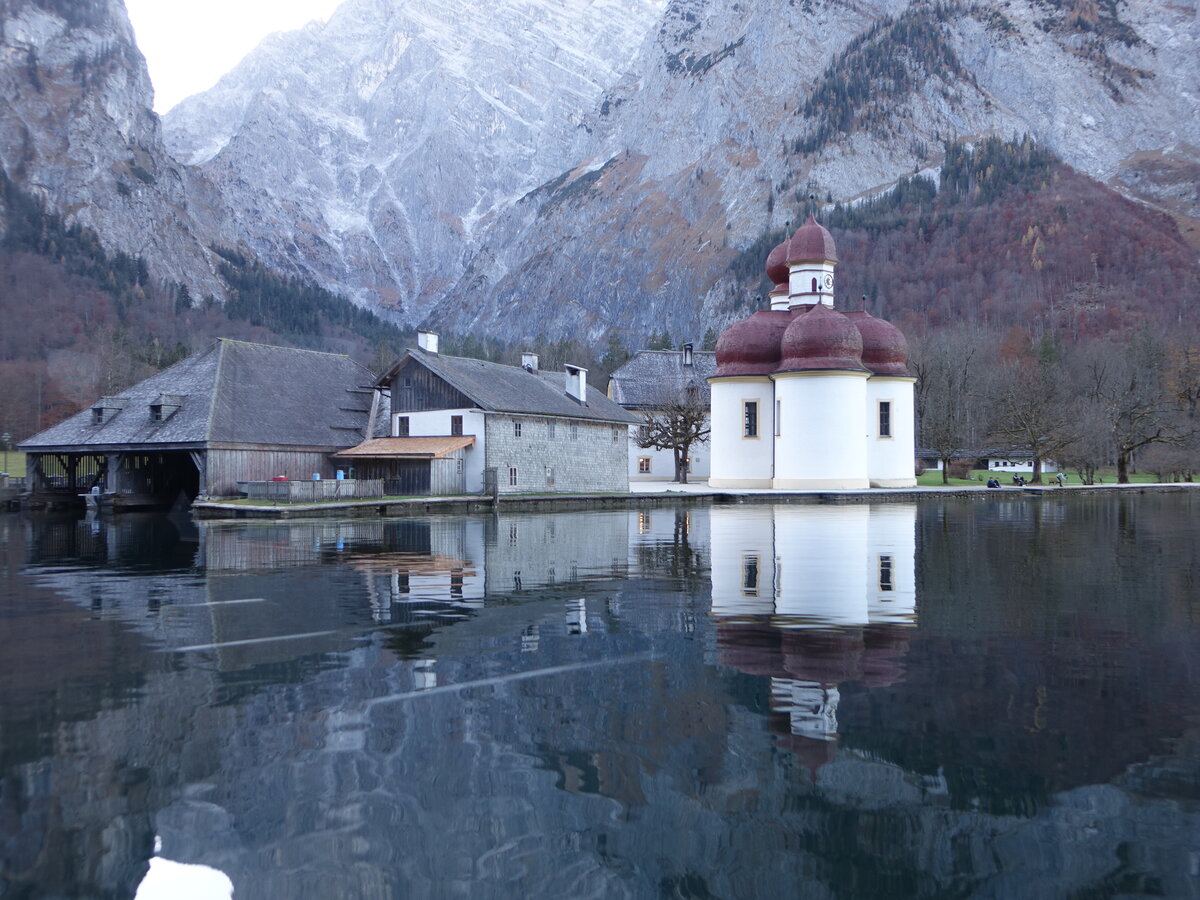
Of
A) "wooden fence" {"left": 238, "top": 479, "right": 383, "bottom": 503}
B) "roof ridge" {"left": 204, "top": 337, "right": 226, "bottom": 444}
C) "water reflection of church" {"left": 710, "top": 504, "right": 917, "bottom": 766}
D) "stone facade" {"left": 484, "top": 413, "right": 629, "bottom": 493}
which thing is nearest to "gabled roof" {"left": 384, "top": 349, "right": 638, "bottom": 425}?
"stone facade" {"left": 484, "top": 413, "right": 629, "bottom": 493}

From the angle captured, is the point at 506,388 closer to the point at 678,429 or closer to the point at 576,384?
the point at 576,384

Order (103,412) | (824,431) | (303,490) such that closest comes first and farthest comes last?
(303,490) → (103,412) → (824,431)

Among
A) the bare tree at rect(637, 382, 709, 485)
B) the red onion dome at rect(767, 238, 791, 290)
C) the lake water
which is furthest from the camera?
the bare tree at rect(637, 382, 709, 485)

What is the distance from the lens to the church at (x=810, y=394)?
51.0 meters

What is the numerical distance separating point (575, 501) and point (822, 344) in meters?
16.9

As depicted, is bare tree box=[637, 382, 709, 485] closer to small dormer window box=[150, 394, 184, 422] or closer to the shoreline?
the shoreline

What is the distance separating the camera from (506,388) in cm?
4738

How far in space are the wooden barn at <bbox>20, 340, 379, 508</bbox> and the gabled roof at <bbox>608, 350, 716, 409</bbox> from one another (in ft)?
98.2

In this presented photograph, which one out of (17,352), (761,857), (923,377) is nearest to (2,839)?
(761,857)

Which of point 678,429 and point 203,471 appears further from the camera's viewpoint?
point 678,429

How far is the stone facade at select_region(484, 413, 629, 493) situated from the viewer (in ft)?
146

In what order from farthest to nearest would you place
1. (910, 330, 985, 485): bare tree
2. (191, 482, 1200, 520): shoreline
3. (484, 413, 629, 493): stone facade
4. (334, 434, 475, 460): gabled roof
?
(910, 330, 985, 485): bare tree < (484, 413, 629, 493): stone facade < (334, 434, 475, 460): gabled roof < (191, 482, 1200, 520): shoreline

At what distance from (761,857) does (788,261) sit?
52685 millimetres

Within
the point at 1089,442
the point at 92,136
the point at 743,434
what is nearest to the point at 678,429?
the point at 743,434
